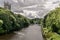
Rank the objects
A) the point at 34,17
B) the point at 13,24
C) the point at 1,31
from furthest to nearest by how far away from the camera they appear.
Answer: the point at 34,17 < the point at 13,24 < the point at 1,31

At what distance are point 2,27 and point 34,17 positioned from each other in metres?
72.1

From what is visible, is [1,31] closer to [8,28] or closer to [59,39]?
[8,28]

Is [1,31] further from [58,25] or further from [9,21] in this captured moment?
[58,25]

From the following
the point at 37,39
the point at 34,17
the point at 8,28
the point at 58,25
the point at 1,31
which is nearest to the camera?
the point at 58,25

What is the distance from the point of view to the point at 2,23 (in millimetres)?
41344

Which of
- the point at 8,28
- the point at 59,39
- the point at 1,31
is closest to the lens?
the point at 59,39

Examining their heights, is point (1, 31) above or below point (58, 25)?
below

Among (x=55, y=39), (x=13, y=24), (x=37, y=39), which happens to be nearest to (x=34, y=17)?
(x=13, y=24)

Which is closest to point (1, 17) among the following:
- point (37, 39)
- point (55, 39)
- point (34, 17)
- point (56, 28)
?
point (37, 39)

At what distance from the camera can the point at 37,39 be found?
118 feet

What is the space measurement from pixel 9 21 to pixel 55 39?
21635 millimetres

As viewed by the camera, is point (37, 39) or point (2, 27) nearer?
point (37, 39)

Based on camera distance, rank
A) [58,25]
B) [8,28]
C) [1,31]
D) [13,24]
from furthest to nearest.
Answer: [13,24], [8,28], [1,31], [58,25]

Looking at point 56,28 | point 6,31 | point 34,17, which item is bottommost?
point 34,17
